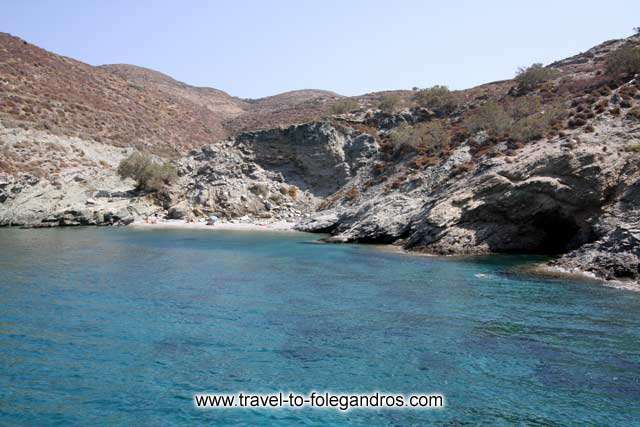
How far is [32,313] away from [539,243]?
37590mm

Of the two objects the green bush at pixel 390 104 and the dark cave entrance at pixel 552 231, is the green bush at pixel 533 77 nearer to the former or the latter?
the green bush at pixel 390 104

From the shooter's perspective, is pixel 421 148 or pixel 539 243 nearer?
pixel 539 243

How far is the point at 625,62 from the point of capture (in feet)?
202

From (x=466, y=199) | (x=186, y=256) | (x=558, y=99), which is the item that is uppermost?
(x=558, y=99)

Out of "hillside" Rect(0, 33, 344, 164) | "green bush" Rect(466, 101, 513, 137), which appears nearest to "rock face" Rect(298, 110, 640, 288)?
"green bush" Rect(466, 101, 513, 137)

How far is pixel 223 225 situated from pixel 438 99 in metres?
41.2

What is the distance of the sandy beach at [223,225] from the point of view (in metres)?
66.7

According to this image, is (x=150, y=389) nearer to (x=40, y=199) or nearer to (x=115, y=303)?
(x=115, y=303)

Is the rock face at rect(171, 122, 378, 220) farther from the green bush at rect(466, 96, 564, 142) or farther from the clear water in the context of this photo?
the clear water

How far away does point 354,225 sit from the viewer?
56.1m

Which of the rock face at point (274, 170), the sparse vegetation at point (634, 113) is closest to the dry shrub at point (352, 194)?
the rock face at point (274, 170)

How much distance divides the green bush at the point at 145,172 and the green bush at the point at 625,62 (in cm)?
6032

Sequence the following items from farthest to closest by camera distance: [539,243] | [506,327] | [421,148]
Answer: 1. [421,148]
2. [539,243]
3. [506,327]

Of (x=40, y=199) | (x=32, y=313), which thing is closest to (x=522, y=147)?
(x=32, y=313)
